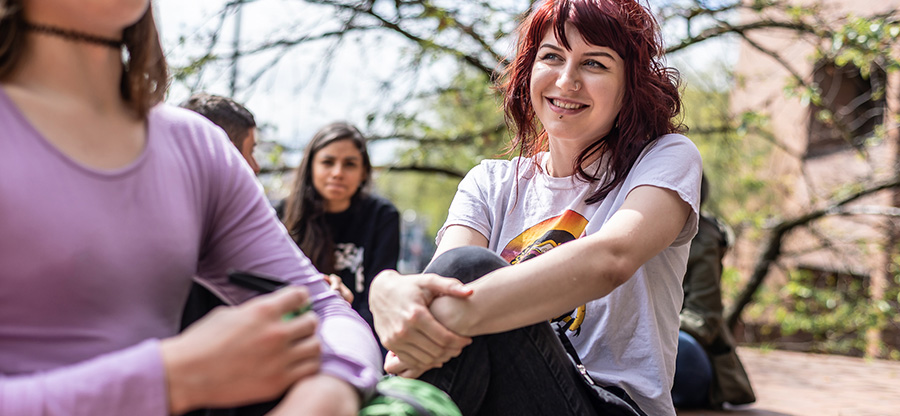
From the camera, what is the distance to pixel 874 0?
9.41 metres

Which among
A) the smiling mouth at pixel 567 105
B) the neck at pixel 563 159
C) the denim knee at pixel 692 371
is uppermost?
the smiling mouth at pixel 567 105

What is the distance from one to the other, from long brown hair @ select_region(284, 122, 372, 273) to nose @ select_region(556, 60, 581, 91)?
2.32m

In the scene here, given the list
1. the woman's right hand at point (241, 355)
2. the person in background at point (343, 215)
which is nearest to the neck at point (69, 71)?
the woman's right hand at point (241, 355)

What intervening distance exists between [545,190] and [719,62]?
5.15 metres

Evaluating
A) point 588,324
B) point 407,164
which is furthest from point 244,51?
point 588,324

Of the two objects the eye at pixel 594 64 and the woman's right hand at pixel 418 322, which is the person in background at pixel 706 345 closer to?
the eye at pixel 594 64

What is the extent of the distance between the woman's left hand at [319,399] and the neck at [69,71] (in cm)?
52

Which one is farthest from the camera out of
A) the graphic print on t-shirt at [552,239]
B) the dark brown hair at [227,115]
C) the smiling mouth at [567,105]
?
the dark brown hair at [227,115]

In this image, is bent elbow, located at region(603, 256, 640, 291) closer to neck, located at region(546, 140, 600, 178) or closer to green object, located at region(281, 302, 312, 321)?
neck, located at region(546, 140, 600, 178)

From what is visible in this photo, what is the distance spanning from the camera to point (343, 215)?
14.1ft

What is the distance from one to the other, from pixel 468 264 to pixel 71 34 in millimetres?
839

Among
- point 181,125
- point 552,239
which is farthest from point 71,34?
point 552,239

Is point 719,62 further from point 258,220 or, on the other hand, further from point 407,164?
point 258,220

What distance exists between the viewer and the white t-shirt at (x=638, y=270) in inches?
67.8
